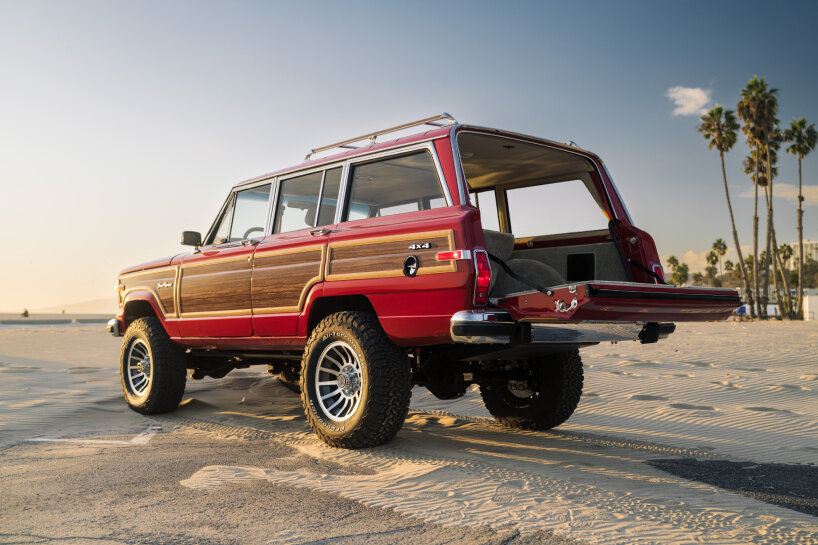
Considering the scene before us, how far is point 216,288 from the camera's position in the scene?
6.30m

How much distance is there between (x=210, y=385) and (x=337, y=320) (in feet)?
16.7

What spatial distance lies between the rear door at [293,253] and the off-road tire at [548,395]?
179 centimetres

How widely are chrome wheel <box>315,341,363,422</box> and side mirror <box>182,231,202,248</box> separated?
235 cm

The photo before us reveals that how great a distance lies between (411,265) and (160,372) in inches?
139

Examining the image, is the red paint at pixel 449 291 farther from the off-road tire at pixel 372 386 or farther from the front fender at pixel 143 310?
the front fender at pixel 143 310

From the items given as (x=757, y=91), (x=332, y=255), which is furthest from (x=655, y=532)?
(x=757, y=91)

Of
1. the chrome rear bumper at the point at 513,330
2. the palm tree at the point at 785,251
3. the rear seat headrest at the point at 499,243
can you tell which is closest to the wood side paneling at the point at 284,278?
the rear seat headrest at the point at 499,243

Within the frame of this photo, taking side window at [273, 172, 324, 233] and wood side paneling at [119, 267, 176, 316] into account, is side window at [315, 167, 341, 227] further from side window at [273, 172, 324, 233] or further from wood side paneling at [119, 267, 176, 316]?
wood side paneling at [119, 267, 176, 316]

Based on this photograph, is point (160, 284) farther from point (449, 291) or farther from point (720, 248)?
point (720, 248)

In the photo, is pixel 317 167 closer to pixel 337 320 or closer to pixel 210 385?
pixel 337 320

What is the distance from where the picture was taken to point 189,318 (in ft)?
21.8

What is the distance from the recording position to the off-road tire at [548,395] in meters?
5.92

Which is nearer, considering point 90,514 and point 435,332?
point 90,514

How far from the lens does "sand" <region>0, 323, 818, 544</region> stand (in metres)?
3.45
